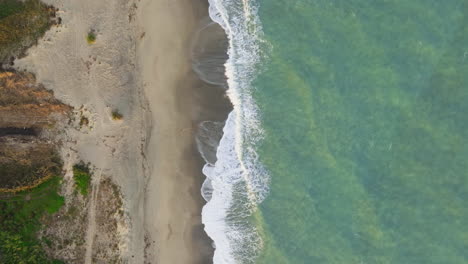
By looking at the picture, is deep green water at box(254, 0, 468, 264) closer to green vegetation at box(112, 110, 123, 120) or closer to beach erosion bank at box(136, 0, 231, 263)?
beach erosion bank at box(136, 0, 231, 263)

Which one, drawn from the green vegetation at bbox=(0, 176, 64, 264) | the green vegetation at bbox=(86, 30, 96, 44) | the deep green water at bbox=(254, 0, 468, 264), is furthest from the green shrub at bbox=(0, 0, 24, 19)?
the deep green water at bbox=(254, 0, 468, 264)

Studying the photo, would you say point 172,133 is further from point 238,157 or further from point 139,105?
point 238,157

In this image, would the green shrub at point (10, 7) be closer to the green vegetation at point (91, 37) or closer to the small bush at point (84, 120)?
the green vegetation at point (91, 37)

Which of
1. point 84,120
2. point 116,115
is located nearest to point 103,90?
point 116,115

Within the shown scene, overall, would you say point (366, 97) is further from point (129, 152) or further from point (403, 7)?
point (129, 152)

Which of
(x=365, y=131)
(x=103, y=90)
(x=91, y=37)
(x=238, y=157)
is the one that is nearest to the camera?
(x=365, y=131)

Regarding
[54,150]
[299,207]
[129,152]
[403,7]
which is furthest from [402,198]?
[54,150]
